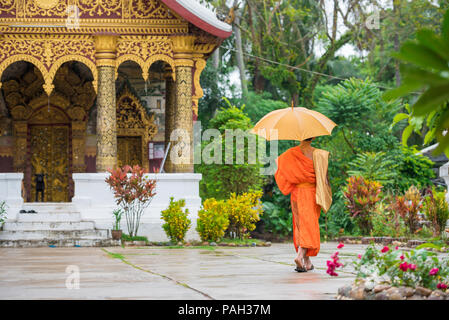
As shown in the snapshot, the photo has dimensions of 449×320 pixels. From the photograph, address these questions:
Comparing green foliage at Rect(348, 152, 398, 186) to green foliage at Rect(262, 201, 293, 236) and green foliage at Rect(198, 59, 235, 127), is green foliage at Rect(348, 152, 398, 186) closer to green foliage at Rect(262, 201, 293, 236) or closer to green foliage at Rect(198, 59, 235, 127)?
green foliage at Rect(262, 201, 293, 236)

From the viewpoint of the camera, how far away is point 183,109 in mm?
15117

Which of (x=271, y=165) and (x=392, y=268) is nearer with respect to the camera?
(x=392, y=268)

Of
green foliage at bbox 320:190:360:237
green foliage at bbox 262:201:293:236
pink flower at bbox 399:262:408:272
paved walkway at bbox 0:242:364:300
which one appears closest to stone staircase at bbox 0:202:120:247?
paved walkway at bbox 0:242:364:300

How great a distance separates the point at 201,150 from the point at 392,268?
1450 centimetres

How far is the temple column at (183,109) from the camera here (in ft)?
49.5

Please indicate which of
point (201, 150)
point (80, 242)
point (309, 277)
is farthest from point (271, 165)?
point (309, 277)

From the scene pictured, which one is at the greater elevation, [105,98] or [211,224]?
[105,98]

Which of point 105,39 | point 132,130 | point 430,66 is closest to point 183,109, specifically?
point 105,39

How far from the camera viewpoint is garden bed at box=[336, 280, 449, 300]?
5.00 m

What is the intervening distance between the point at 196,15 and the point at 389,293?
34.4 feet

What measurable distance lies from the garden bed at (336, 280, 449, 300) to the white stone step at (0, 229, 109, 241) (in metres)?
8.87

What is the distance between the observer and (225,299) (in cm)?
523

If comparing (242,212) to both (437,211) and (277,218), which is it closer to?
(437,211)
